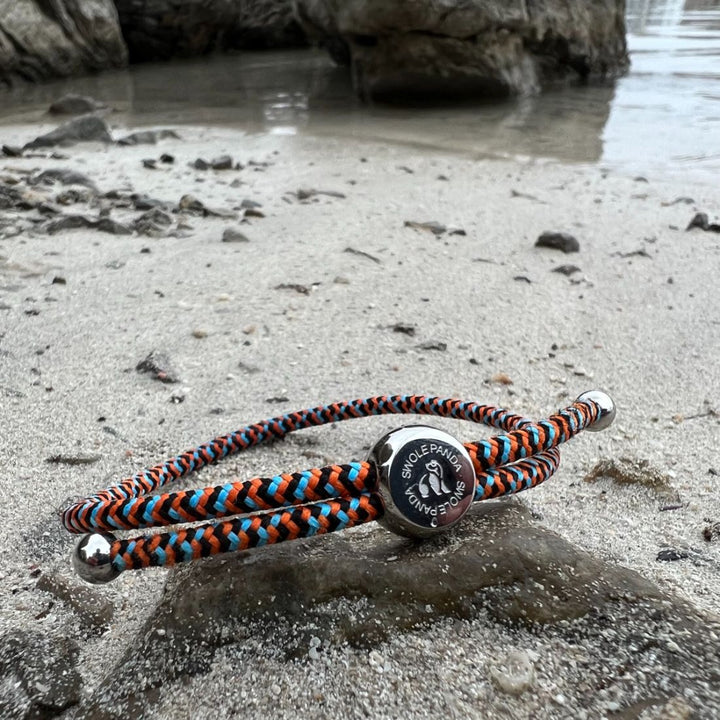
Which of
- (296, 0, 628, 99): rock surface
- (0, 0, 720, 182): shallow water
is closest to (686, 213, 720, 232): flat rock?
(0, 0, 720, 182): shallow water

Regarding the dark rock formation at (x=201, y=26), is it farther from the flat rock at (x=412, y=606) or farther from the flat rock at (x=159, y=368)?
the flat rock at (x=412, y=606)

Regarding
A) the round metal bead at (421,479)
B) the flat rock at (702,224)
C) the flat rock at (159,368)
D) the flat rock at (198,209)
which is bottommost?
the flat rock at (702,224)

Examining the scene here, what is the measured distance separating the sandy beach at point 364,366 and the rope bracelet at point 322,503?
5.5 inches

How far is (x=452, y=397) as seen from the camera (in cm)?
211

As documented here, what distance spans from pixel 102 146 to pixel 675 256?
14.2ft

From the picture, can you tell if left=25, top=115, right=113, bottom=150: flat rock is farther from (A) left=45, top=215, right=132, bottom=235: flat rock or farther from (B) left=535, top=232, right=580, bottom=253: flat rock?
(B) left=535, top=232, right=580, bottom=253: flat rock

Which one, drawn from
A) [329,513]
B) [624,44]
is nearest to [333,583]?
[329,513]

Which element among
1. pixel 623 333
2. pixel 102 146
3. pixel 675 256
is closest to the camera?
pixel 623 333

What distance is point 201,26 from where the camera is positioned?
15.0 meters

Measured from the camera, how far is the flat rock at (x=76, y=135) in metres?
5.72

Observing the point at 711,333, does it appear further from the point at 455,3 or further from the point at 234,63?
the point at 234,63

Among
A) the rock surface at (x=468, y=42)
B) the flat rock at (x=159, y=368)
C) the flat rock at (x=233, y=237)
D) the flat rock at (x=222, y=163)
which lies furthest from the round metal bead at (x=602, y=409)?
the rock surface at (x=468, y=42)

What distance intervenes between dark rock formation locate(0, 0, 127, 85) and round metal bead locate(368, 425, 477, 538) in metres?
11.7

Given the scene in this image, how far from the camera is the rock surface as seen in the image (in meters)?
7.79
